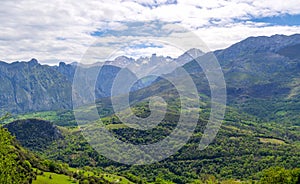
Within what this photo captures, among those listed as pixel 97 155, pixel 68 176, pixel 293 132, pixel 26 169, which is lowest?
pixel 293 132

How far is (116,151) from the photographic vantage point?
385 ft

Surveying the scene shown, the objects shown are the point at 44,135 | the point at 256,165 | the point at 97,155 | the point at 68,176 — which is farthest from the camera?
the point at 44,135

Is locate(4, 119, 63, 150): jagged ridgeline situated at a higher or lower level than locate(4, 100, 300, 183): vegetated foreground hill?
higher

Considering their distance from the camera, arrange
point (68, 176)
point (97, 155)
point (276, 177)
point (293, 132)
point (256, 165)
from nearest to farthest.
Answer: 1. point (276, 177)
2. point (68, 176)
3. point (256, 165)
4. point (97, 155)
5. point (293, 132)

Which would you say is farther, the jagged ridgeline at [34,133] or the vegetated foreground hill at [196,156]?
the jagged ridgeline at [34,133]

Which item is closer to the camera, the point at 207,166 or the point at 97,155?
the point at 207,166

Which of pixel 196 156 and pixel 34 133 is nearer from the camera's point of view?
pixel 196 156

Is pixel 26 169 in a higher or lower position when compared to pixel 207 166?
higher

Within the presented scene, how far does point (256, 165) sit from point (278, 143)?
114ft

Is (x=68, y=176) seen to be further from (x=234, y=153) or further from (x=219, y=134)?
(x=219, y=134)

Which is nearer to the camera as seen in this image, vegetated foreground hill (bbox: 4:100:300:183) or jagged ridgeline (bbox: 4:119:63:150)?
vegetated foreground hill (bbox: 4:100:300:183)

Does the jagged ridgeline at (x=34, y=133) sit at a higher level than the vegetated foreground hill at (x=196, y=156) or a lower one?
higher

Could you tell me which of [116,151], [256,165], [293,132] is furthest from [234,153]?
[293,132]

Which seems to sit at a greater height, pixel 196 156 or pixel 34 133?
pixel 34 133
